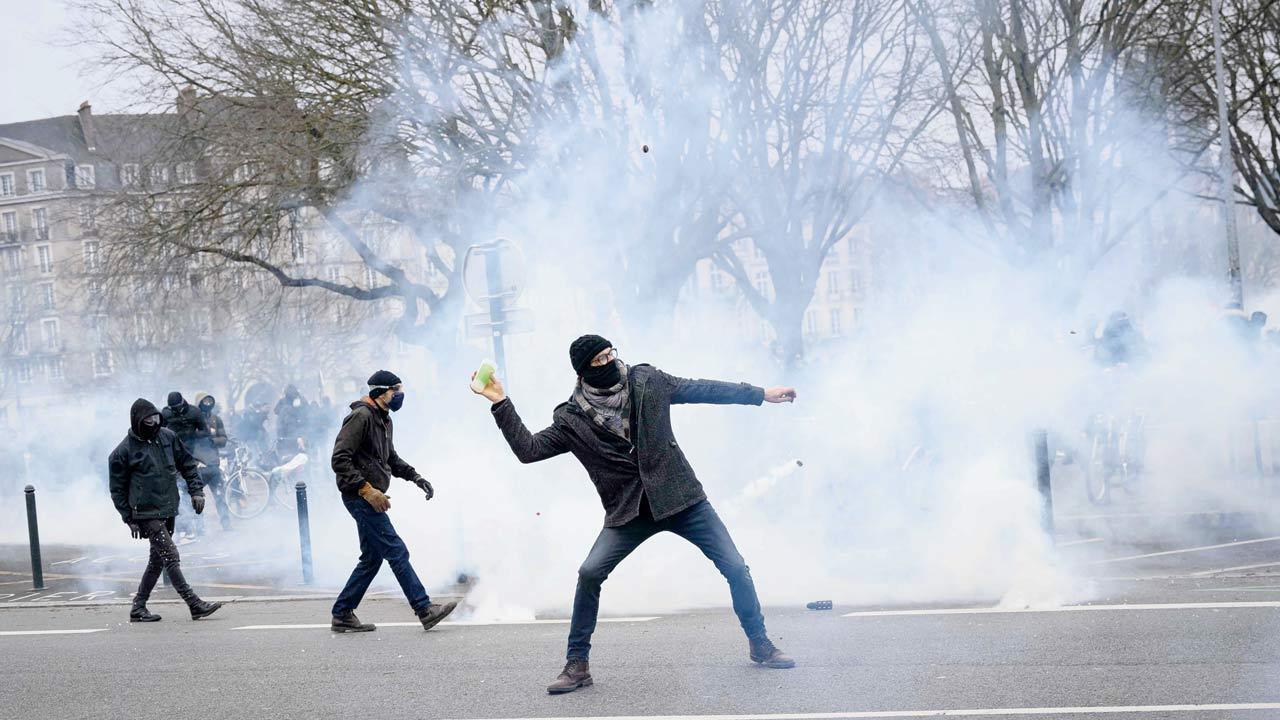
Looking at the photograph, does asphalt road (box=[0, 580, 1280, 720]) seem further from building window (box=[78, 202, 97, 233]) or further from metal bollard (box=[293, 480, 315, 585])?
building window (box=[78, 202, 97, 233])

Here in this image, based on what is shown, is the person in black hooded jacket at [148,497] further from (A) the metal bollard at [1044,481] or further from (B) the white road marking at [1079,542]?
(B) the white road marking at [1079,542]

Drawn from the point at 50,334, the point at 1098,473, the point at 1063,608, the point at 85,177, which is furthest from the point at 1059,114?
the point at 50,334

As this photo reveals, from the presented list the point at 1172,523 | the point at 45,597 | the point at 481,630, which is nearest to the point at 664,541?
the point at 481,630

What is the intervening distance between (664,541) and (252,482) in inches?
346

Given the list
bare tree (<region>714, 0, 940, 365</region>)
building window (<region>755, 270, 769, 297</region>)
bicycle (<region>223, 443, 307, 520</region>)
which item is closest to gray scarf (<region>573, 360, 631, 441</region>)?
bare tree (<region>714, 0, 940, 365</region>)

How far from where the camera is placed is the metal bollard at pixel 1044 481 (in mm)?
9172

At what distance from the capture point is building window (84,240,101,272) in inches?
690

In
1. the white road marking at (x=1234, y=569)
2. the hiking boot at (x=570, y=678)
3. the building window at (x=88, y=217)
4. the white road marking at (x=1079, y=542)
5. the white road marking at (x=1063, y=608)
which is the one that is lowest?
the white road marking at (x=1079, y=542)

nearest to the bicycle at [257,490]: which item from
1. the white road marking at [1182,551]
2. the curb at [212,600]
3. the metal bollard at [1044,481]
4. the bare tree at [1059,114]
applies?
the curb at [212,600]

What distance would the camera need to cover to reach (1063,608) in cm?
709

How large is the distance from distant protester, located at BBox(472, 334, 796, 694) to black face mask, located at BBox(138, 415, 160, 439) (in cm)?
415

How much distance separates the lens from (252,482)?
1619 cm

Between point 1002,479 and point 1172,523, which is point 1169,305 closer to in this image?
point 1172,523

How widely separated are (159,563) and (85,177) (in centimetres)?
1070
